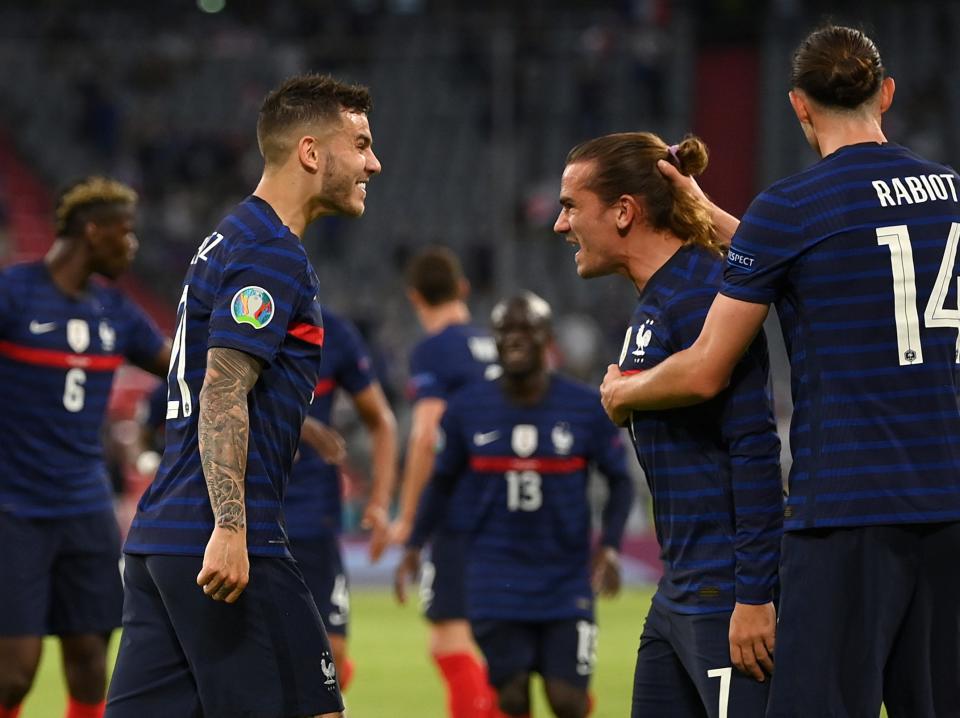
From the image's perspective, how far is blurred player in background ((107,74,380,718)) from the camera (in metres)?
3.81

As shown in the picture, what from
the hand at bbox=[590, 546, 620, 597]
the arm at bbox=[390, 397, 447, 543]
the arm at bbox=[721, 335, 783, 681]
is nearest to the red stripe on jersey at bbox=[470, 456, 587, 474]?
the hand at bbox=[590, 546, 620, 597]

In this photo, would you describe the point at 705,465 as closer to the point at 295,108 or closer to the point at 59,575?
the point at 295,108

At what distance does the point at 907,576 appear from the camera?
3.60 metres

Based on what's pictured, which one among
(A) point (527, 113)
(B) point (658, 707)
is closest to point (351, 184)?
(B) point (658, 707)

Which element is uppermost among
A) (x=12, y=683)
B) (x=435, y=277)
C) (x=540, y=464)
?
(x=435, y=277)

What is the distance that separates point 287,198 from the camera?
414 centimetres

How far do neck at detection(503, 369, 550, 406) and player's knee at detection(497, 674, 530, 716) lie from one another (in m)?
1.21

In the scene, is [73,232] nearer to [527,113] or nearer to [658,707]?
[658,707]

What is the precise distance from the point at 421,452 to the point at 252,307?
14.6 feet

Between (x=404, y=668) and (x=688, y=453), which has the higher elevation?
(x=688, y=453)

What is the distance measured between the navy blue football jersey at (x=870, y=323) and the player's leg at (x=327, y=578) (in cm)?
373

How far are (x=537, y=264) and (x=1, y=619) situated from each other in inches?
590

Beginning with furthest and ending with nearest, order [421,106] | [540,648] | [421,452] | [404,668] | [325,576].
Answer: [421,106], [404,668], [421,452], [325,576], [540,648]

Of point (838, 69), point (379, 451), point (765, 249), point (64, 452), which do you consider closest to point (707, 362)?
point (765, 249)
